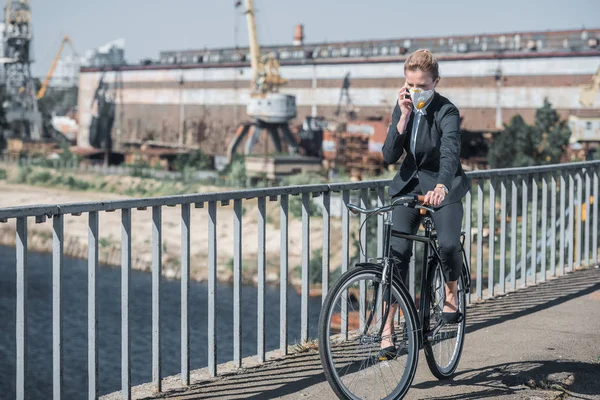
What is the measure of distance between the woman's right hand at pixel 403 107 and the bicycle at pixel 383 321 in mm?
388

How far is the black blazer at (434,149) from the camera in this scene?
4.88m

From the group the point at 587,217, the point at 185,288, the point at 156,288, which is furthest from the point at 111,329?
the point at 156,288

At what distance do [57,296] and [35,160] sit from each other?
286ft

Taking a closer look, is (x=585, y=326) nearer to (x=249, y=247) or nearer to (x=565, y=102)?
(x=249, y=247)

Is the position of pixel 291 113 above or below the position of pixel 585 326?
above

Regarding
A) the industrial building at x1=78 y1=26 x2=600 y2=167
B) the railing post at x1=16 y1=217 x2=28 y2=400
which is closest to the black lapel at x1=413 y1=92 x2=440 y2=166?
the railing post at x1=16 y1=217 x2=28 y2=400

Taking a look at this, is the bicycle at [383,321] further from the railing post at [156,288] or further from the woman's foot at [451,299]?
the railing post at [156,288]

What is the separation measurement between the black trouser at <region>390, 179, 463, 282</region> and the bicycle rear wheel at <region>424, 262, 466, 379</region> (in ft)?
0.40

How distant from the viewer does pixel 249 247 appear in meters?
49.8

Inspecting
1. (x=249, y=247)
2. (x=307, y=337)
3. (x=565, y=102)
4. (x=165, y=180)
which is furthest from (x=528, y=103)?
(x=307, y=337)

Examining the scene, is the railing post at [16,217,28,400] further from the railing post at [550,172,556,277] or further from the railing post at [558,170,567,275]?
the railing post at [558,170,567,275]

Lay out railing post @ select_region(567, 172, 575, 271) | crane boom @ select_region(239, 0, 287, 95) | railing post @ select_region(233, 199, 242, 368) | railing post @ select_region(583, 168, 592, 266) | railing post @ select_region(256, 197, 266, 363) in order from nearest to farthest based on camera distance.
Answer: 1. railing post @ select_region(233, 199, 242, 368)
2. railing post @ select_region(256, 197, 266, 363)
3. railing post @ select_region(567, 172, 575, 271)
4. railing post @ select_region(583, 168, 592, 266)
5. crane boom @ select_region(239, 0, 287, 95)

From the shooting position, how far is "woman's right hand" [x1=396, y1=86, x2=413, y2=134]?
479 centimetres

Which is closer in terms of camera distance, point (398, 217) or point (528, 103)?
point (398, 217)
